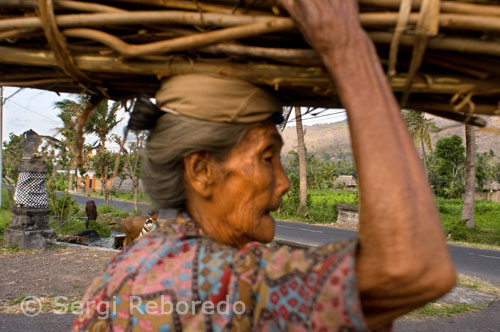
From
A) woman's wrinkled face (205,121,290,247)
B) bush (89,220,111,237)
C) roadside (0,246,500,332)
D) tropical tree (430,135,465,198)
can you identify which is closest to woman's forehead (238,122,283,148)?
woman's wrinkled face (205,121,290,247)

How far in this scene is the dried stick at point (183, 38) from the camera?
1.02 metres

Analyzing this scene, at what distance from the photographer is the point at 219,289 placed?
1.13 m

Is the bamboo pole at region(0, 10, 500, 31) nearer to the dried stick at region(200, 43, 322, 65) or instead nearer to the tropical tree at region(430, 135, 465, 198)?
the dried stick at region(200, 43, 322, 65)

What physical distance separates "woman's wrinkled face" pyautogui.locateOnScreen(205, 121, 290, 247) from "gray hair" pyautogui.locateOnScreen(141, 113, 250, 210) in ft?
0.14

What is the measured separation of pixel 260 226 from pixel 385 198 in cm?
53

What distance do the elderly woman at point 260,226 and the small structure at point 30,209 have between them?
1110cm

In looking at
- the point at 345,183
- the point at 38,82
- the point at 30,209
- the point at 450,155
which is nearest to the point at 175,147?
the point at 38,82

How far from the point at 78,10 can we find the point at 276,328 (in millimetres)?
940

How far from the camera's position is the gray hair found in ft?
4.09

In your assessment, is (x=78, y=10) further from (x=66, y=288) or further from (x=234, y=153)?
(x=66, y=288)

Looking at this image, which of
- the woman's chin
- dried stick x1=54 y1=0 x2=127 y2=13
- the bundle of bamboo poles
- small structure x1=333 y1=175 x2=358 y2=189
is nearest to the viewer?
the bundle of bamboo poles

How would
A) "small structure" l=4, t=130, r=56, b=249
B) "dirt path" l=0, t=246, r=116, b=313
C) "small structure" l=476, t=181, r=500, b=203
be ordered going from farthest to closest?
"small structure" l=476, t=181, r=500, b=203
"small structure" l=4, t=130, r=56, b=249
"dirt path" l=0, t=246, r=116, b=313

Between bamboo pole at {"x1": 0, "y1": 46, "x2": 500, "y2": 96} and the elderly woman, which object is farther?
bamboo pole at {"x1": 0, "y1": 46, "x2": 500, "y2": 96}

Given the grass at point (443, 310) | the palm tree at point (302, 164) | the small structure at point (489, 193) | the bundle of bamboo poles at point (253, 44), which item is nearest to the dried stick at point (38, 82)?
the bundle of bamboo poles at point (253, 44)
